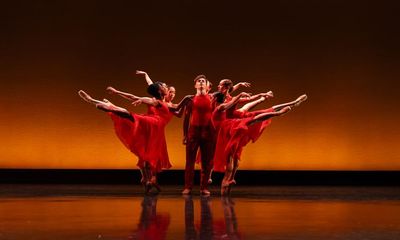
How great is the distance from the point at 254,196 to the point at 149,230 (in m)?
2.74

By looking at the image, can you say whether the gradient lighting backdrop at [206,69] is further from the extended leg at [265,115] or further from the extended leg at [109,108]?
the extended leg at [109,108]

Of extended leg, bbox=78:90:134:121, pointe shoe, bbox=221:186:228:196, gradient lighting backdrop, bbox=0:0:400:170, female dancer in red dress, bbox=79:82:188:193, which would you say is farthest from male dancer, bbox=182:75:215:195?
gradient lighting backdrop, bbox=0:0:400:170

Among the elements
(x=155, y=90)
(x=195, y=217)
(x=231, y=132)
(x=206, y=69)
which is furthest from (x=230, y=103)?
(x=206, y=69)

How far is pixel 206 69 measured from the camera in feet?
27.7

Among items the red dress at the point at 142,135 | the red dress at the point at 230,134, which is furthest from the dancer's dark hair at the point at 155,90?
the red dress at the point at 230,134

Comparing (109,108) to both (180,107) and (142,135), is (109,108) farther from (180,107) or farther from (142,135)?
(180,107)

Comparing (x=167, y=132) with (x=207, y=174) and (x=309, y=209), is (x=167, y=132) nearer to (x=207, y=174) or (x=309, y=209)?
(x=207, y=174)

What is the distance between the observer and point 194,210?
4.43m

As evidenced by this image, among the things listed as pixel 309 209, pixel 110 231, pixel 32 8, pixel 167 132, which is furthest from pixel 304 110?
A: pixel 110 231

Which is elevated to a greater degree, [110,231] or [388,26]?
[388,26]

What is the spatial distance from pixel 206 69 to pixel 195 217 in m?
4.64

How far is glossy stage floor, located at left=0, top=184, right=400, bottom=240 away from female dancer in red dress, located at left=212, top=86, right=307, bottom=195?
376mm

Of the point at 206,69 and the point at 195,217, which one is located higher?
the point at 206,69

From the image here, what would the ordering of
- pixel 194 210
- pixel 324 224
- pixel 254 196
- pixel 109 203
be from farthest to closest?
pixel 254 196 < pixel 109 203 < pixel 194 210 < pixel 324 224
